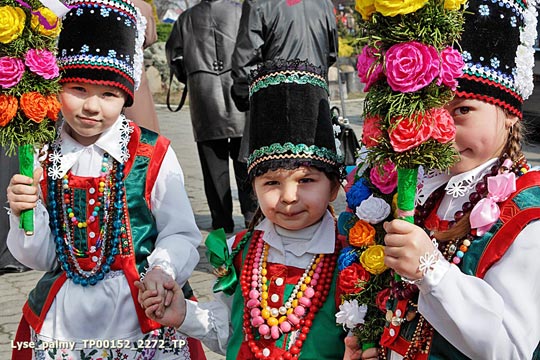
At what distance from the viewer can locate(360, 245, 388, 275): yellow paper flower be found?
7.14 ft

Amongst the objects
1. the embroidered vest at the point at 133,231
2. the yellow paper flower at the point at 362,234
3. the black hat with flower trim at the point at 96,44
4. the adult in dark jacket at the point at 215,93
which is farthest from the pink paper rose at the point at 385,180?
the adult in dark jacket at the point at 215,93

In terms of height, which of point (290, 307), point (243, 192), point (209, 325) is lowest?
point (243, 192)

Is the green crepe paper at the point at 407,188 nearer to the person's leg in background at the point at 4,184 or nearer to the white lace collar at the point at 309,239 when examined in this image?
the white lace collar at the point at 309,239

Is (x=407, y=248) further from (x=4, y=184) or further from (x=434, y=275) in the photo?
(x=4, y=184)

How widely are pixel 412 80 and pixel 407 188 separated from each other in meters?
0.28

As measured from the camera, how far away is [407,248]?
190cm

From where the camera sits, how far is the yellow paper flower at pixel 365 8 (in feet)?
6.14

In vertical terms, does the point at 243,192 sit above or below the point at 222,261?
below

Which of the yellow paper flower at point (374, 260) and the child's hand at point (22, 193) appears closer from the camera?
the yellow paper flower at point (374, 260)

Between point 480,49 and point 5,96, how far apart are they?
1.55 meters

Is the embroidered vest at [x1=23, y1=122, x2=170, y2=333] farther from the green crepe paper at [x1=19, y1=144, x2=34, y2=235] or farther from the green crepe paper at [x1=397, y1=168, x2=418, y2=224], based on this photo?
the green crepe paper at [x1=397, y1=168, x2=418, y2=224]

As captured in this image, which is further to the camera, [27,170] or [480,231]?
[27,170]

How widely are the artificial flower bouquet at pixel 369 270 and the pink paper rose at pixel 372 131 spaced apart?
0.25 metres

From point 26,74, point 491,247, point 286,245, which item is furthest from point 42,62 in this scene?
point 491,247
